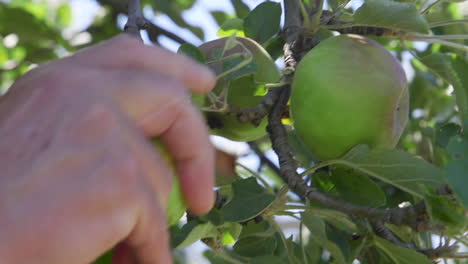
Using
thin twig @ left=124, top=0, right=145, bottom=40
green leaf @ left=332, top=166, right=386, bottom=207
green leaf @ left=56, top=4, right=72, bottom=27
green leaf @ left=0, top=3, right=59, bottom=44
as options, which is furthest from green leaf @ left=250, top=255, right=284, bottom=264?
green leaf @ left=56, top=4, right=72, bottom=27

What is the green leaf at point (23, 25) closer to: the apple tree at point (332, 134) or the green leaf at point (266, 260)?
the apple tree at point (332, 134)

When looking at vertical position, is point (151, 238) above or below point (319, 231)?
above

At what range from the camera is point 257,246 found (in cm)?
99

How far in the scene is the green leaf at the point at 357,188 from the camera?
89 cm

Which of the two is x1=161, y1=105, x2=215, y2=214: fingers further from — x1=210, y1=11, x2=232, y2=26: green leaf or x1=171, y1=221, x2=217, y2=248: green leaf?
x1=210, y1=11, x2=232, y2=26: green leaf

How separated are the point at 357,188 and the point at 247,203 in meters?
0.16

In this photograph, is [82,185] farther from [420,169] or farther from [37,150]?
[420,169]

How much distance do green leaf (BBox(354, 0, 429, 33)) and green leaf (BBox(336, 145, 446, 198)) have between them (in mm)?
188

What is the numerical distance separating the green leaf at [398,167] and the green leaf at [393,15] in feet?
0.62

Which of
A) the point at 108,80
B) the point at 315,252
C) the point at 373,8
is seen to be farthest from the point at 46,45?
the point at 108,80

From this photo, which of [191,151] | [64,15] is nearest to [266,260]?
[191,151]

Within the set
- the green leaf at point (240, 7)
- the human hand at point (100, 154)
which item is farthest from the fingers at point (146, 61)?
the green leaf at point (240, 7)

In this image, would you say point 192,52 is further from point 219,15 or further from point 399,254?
point 219,15

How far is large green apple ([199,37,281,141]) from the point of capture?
876mm
